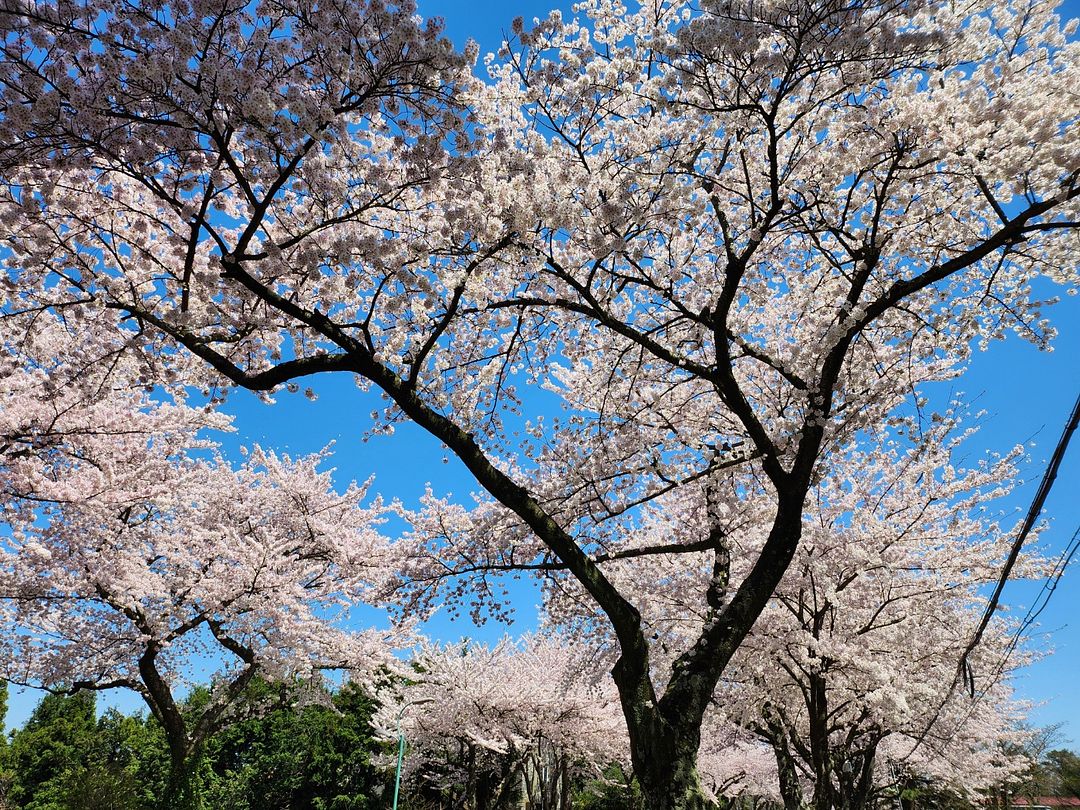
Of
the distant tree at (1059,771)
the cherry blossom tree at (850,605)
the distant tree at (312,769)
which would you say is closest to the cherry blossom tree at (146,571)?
the cherry blossom tree at (850,605)

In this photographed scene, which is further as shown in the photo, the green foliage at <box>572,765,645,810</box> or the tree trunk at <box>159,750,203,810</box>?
the green foliage at <box>572,765,645,810</box>

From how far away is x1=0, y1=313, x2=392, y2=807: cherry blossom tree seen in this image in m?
10.5

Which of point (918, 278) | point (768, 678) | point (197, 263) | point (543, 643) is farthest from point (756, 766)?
point (197, 263)

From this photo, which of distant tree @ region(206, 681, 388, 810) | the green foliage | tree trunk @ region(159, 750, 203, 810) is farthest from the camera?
distant tree @ region(206, 681, 388, 810)

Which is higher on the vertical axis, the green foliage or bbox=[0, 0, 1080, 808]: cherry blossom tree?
bbox=[0, 0, 1080, 808]: cherry blossom tree

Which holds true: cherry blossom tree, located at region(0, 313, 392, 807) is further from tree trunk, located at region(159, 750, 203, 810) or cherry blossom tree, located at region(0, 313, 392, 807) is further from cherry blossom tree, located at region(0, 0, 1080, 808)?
cherry blossom tree, located at region(0, 0, 1080, 808)

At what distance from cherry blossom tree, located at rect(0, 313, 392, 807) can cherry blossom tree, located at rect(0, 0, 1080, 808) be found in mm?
4217

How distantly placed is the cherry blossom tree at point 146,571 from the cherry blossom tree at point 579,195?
422 cm

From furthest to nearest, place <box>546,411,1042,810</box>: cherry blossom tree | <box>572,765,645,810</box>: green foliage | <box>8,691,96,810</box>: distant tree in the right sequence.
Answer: <box>8,691,96,810</box>: distant tree < <box>572,765,645,810</box>: green foliage < <box>546,411,1042,810</box>: cherry blossom tree

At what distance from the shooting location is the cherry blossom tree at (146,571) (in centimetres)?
1047

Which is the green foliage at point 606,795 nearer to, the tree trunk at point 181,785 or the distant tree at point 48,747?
the tree trunk at point 181,785

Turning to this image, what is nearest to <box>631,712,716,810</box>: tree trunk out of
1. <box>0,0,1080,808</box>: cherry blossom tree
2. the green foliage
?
<box>0,0,1080,808</box>: cherry blossom tree

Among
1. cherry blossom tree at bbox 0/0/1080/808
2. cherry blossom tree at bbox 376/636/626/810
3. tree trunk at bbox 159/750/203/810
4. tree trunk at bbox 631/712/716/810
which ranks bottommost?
tree trunk at bbox 159/750/203/810

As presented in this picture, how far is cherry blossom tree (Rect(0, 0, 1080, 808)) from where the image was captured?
451cm
